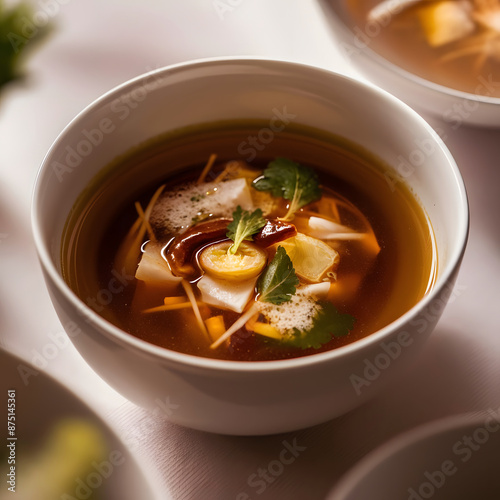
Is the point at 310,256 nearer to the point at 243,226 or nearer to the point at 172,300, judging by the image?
the point at 243,226

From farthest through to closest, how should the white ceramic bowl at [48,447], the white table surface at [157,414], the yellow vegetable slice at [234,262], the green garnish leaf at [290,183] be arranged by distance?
the green garnish leaf at [290,183] < the yellow vegetable slice at [234,262] < the white table surface at [157,414] < the white ceramic bowl at [48,447]

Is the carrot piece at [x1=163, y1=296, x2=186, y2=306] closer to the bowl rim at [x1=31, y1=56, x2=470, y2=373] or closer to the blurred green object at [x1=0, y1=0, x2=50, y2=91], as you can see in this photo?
the bowl rim at [x1=31, y1=56, x2=470, y2=373]

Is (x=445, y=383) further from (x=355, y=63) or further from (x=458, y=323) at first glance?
(x=355, y=63)

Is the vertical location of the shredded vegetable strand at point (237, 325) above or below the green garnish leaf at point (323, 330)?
above

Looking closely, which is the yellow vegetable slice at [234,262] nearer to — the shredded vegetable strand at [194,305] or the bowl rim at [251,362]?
the shredded vegetable strand at [194,305]

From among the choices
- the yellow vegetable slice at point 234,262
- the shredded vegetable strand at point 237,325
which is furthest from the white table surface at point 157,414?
the yellow vegetable slice at point 234,262

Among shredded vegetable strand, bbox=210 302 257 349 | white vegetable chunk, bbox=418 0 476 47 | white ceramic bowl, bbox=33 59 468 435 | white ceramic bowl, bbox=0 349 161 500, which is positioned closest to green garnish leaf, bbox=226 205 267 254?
shredded vegetable strand, bbox=210 302 257 349

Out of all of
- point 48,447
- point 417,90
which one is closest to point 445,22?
point 417,90
